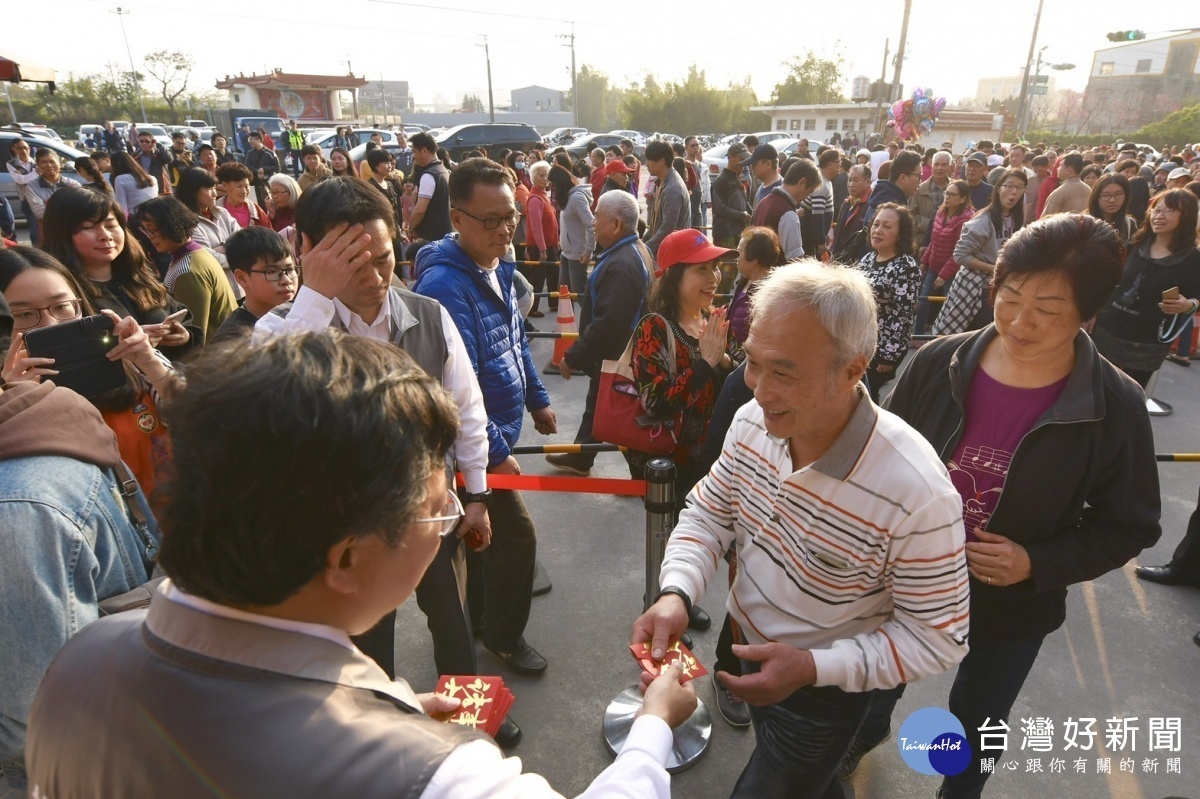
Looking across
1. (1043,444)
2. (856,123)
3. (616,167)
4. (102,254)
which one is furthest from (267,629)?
(856,123)

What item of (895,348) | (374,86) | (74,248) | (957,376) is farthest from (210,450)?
(374,86)

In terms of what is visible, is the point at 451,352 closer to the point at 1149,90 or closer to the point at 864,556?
the point at 864,556

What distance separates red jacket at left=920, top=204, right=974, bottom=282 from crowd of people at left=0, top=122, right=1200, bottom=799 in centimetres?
220

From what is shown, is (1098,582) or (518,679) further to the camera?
(1098,582)

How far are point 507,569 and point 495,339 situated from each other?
3.56 ft

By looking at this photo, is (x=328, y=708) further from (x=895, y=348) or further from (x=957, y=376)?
(x=895, y=348)

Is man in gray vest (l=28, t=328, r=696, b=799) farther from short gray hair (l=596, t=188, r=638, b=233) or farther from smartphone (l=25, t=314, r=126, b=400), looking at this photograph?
short gray hair (l=596, t=188, r=638, b=233)

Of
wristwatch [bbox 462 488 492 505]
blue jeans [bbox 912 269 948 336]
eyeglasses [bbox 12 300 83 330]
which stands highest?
eyeglasses [bbox 12 300 83 330]

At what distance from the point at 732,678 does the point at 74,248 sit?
3632mm

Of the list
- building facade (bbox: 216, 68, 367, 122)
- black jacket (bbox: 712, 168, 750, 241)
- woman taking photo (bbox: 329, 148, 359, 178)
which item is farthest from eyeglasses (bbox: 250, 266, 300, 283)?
building facade (bbox: 216, 68, 367, 122)

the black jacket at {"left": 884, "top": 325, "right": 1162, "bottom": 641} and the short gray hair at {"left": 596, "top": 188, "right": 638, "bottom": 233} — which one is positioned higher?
the short gray hair at {"left": 596, "top": 188, "right": 638, "bottom": 233}

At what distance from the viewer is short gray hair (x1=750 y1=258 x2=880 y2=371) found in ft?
5.00

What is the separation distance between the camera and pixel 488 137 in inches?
937

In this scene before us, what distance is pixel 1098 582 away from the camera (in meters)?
3.79
